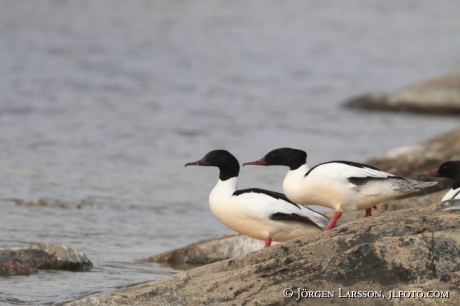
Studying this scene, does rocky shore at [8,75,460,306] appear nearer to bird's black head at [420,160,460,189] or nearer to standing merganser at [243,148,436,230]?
standing merganser at [243,148,436,230]

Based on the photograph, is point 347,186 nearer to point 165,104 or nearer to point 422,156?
point 422,156

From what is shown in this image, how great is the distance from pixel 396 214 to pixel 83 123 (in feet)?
37.3

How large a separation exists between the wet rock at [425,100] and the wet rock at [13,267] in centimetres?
1414

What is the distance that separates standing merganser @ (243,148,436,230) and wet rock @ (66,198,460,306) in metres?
0.99

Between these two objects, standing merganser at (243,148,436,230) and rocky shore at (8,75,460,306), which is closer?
rocky shore at (8,75,460,306)

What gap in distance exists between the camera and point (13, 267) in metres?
7.27

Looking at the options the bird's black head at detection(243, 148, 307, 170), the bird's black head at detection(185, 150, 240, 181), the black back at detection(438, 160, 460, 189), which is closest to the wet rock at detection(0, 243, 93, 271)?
the bird's black head at detection(185, 150, 240, 181)

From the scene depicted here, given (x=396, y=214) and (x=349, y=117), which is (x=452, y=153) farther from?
(x=349, y=117)

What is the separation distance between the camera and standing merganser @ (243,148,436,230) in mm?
6746

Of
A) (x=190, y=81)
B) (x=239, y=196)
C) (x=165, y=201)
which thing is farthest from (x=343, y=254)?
(x=190, y=81)

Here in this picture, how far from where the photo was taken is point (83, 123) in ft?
54.1

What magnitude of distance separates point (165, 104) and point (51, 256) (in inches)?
469

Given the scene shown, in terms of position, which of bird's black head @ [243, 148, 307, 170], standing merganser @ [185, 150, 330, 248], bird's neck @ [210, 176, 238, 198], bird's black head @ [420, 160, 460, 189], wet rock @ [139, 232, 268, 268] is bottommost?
wet rock @ [139, 232, 268, 268]

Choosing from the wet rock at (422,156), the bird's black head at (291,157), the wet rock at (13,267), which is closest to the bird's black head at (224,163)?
the bird's black head at (291,157)
